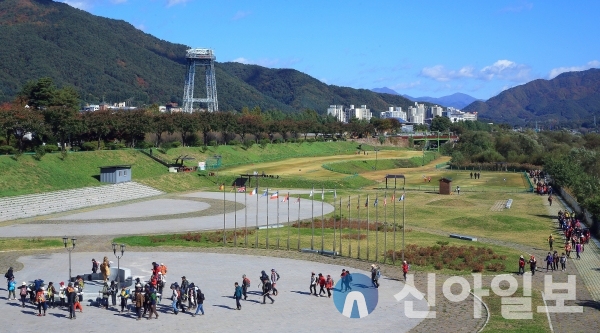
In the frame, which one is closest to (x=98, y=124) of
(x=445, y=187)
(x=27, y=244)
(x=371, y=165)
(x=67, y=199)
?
(x=67, y=199)

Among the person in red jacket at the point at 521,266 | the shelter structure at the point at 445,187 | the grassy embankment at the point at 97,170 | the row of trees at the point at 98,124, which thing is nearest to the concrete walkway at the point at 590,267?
the person in red jacket at the point at 521,266

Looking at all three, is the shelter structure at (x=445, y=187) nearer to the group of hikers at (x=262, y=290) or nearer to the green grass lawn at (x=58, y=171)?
the green grass lawn at (x=58, y=171)

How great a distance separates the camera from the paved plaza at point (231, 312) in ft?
91.2

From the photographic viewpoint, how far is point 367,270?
1554 inches

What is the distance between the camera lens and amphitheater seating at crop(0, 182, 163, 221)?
209 feet

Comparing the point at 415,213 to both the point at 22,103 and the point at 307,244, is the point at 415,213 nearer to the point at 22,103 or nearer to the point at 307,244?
the point at 307,244

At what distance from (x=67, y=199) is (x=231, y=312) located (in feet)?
152

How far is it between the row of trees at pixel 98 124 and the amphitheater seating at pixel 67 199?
51.1 ft

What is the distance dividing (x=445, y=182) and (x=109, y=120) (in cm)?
5218

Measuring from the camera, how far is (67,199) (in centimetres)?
7081

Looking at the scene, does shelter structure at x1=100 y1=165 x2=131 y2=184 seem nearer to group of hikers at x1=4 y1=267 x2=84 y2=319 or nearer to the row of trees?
the row of trees

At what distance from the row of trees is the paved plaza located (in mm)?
52082

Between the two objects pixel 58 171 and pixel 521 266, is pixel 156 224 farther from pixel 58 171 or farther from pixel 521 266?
pixel 521 266

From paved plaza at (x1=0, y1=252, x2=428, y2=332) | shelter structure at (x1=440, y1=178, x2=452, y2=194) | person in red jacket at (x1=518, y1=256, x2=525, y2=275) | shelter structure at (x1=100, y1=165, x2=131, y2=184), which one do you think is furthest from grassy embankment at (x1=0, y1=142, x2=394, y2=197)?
person in red jacket at (x1=518, y1=256, x2=525, y2=275)
